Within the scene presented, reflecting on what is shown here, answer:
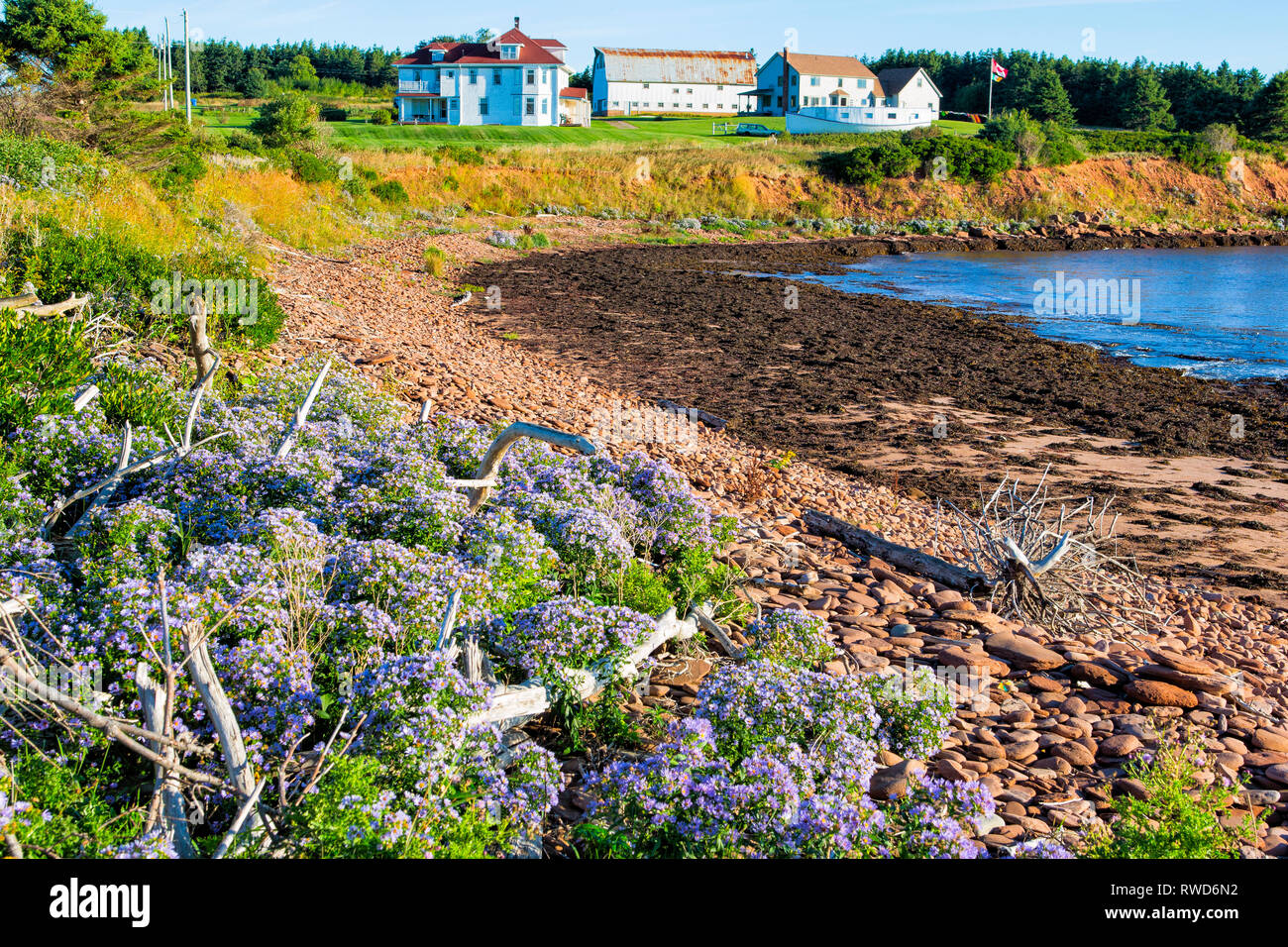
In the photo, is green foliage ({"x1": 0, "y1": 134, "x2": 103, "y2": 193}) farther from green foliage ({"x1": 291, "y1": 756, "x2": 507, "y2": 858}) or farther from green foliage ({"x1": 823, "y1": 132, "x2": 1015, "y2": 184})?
green foliage ({"x1": 823, "y1": 132, "x2": 1015, "y2": 184})

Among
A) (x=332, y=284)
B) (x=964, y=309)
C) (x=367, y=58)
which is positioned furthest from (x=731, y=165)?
(x=367, y=58)

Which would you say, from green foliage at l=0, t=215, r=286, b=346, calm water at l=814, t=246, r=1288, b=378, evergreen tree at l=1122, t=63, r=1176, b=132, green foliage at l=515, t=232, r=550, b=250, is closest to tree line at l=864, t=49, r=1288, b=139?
evergreen tree at l=1122, t=63, r=1176, b=132

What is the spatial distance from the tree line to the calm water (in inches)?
1290

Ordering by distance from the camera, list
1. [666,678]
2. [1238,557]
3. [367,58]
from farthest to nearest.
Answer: [367,58] < [1238,557] < [666,678]

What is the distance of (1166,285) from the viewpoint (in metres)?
29.9

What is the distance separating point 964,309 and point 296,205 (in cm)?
1675

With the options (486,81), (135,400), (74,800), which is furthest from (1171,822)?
(486,81)

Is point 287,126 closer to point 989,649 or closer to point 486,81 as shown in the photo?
point 486,81

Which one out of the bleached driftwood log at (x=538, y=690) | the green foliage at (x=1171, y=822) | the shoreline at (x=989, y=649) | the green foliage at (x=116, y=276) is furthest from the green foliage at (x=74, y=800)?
the green foliage at (x=116, y=276)

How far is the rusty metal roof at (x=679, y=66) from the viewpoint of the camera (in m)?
80.0
